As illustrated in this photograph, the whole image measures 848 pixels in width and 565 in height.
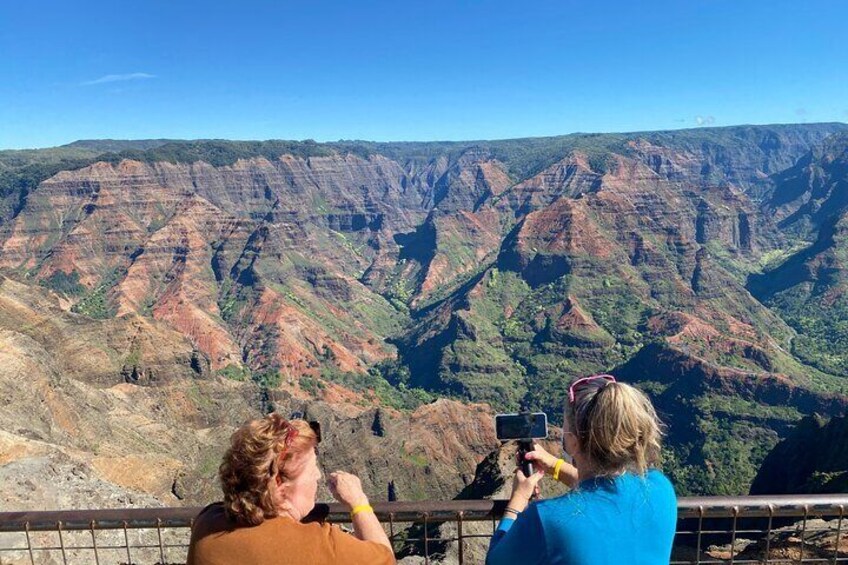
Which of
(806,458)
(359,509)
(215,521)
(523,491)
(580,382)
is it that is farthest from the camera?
(806,458)

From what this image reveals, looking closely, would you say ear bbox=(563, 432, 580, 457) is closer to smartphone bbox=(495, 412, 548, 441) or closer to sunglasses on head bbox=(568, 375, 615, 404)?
sunglasses on head bbox=(568, 375, 615, 404)

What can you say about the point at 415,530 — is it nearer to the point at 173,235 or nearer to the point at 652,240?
the point at 173,235

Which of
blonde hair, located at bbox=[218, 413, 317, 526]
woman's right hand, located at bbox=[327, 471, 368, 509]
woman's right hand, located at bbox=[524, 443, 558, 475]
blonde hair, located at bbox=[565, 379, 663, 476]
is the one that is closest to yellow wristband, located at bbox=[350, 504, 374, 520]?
woman's right hand, located at bbox=[327, 471, 368, 509]

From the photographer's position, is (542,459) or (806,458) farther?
(806,458)

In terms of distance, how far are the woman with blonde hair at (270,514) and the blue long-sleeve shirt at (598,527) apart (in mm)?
881

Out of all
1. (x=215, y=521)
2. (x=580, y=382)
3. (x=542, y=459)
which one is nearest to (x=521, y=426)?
Answer: (x=542, y=459)

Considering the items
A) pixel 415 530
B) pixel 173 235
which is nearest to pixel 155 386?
pixel 415 530

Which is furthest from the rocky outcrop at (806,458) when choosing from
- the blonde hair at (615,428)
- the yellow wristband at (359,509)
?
the yellow wristband at (359,509)

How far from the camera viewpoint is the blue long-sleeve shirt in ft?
10.6

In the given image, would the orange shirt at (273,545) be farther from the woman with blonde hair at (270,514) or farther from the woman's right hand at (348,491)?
the woman's right hand at (348,491)

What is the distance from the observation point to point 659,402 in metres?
99.1

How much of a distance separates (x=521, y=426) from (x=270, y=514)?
2083 mm

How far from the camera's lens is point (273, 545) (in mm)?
3316

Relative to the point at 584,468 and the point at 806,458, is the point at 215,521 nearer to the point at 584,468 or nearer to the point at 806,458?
the point at 584,468
